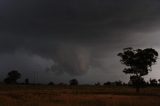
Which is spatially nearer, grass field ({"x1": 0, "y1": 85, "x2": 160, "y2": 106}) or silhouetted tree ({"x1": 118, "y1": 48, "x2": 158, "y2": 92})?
grass field ({"x1": 0, "y1": 85, "x2": 160, "y2": 106})

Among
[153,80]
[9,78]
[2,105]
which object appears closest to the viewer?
[2,105]

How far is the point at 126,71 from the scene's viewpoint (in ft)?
292

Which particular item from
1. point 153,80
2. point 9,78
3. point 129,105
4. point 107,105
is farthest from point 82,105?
Answer: point 9,78

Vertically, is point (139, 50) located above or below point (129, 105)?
above

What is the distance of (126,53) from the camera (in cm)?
8719

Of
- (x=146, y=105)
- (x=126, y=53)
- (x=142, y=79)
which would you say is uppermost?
(x=126, y=53)

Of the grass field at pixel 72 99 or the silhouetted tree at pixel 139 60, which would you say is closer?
the grass field at pixel 72 99

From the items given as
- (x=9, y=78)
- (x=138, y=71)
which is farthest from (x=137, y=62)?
(x=9, y=78)

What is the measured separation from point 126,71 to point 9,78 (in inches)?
4867

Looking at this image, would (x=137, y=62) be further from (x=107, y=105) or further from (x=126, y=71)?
(x=107, y=105)

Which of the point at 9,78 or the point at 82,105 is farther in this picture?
the point at 9,78

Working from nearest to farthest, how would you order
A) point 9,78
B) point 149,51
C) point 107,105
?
1. point 107,105
2. point 149,51
3. point 9,78

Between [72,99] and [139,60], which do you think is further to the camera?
[139,60]

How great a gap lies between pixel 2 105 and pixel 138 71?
6167 centimetres
